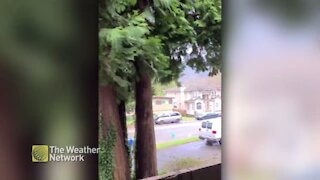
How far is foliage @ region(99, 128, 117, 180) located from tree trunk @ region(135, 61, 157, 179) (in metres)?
0.16

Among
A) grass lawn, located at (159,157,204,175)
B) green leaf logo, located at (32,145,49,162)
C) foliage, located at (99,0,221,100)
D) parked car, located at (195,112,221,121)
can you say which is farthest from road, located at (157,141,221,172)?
green leaf logo, located at (32,145,49,162)

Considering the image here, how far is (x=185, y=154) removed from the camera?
8.10 feet

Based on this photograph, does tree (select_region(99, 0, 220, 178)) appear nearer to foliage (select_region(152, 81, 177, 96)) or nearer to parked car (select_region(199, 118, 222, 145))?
foliage (select_region(152, 81, 177, 96))

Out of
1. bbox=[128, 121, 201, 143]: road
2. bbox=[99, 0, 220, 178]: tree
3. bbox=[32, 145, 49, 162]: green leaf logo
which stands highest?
bbox=[99, 0, 220, 178]: tree

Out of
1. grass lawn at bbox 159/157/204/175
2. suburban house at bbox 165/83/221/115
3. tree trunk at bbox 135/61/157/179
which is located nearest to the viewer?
suburban house at bbox 165/83/221/115

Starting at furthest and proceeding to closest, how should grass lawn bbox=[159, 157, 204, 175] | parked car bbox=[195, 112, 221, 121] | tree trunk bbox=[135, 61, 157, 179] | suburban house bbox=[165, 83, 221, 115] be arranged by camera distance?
tree trunk bbox=[135, 61, 157, 179], grass lawn bbox=[159, 157, 204, 175], suburban house bbox=[165, 83, 221, 115], parked car bbox=[195, 112, 221, 121]

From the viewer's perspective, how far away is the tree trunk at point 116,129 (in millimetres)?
2477

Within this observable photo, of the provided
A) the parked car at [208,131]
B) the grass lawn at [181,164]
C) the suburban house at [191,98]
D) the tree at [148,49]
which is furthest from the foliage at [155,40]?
the grass lawn at [181,164]

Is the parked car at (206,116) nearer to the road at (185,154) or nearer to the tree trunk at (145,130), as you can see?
the road at (185,154)

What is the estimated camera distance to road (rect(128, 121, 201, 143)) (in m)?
2.40

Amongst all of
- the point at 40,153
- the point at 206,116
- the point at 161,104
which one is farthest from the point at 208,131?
the point at 40,153

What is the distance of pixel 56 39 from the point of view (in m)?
2.17

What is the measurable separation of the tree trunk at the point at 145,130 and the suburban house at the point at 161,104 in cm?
3

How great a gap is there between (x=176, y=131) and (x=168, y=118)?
0.09 meters
